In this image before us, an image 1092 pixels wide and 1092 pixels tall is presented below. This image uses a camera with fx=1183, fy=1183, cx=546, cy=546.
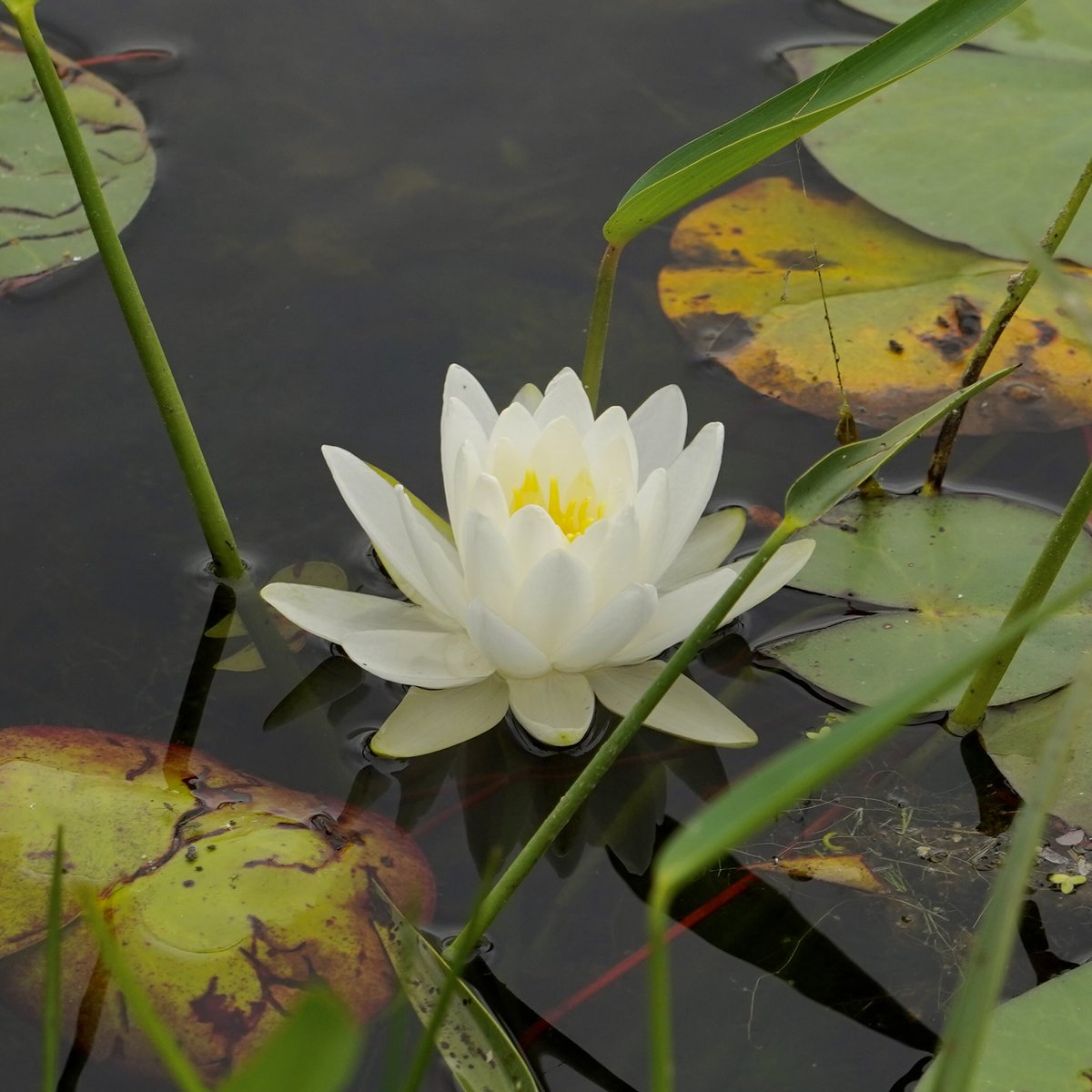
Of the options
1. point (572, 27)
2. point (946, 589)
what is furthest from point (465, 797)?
point (572, 27)

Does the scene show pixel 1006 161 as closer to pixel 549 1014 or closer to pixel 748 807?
pixel 549 1014

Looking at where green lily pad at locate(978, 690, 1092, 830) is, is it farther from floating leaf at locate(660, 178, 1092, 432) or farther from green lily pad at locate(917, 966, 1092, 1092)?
floating leaf at locate(660, 178, 1092, 432)

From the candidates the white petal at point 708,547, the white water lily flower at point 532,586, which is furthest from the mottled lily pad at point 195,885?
the white petal at point 708,547

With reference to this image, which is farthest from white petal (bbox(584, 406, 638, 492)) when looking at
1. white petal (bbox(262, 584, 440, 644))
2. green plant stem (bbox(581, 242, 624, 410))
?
white petal (bbox(262, 584, 440, 644))

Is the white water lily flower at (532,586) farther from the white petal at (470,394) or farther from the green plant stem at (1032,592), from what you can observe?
the green plant stem at (1032,592)

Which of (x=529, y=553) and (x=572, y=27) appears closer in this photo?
(x=529, y=553)

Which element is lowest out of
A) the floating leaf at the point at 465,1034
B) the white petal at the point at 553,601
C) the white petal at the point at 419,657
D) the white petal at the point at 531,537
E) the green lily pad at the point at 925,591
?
the floating leaf at the point at 465,1034
